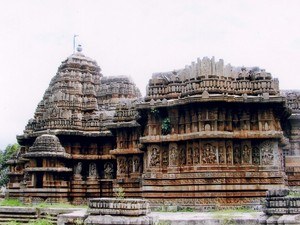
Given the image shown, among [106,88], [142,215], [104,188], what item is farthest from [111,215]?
[106,88]

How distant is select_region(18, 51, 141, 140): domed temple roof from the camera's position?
31.1 meters

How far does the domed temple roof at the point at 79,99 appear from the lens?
31062 millimetres

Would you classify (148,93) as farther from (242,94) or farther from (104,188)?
(104,188)

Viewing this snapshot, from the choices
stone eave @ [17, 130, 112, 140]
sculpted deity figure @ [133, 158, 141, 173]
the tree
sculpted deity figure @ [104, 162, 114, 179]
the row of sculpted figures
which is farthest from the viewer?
the tree

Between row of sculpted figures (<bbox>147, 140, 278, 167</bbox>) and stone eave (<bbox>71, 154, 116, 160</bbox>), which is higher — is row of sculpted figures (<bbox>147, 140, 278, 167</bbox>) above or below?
below

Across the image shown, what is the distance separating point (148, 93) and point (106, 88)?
1508cm

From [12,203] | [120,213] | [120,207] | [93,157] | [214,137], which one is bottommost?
[12,203]

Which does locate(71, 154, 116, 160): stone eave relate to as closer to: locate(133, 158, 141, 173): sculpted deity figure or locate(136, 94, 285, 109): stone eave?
locate(133, 158, 141, 173): sculpted deity figure

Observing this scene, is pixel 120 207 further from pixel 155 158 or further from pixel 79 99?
pixel 79 99

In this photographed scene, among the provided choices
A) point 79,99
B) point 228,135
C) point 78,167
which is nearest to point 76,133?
point 78,167

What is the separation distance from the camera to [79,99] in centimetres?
3419

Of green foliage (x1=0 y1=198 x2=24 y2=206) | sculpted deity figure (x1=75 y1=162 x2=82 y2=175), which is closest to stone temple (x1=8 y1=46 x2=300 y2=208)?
sculpted deity figure (x1=75 y1=162 x2=82 y2=175)

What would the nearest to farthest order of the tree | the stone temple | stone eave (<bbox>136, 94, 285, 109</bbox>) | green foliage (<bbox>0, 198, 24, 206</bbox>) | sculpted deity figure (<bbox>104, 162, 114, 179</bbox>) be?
the stone temple < stone eave (<bbox>136, 94, 285, 109</bbox>) < green foliage (<bbox>0, 198, 24, 206</bbox>) < sculpted deity figure (<bbox>104, 162, 114, 179</bbox>) < the tree

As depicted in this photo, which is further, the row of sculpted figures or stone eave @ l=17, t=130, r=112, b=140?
stone eave @ l=17, t=130, r=112, b=140
